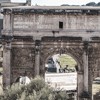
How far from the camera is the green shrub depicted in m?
20.8

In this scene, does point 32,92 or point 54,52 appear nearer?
point 32,92

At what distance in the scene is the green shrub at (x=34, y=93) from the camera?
20766 millimetres

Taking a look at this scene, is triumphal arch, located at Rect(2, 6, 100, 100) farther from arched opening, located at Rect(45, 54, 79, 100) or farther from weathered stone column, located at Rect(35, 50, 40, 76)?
arched opening, located at Rect(45, 54, 79, 100)

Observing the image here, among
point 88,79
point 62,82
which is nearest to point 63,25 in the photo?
point 88,79

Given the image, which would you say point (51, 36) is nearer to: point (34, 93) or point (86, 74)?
point (86, 74)

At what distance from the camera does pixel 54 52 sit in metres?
25.9

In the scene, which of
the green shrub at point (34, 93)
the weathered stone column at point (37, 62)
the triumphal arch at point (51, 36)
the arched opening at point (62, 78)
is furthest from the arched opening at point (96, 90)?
the green shrub at point (34, 93)

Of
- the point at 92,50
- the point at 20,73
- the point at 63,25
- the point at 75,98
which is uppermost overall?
the point at 63,25

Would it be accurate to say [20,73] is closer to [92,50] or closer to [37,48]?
[37,48]

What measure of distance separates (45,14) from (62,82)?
1241 centimetres

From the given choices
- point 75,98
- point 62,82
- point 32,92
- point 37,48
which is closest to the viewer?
point 32,92

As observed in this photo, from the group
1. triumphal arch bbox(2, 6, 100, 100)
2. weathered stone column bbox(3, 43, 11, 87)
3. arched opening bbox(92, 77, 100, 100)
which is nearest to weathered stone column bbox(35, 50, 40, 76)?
triumphal arch bbox(2, 6, 100, 100)

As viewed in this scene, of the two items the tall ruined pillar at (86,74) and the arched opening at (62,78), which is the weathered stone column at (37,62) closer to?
the tall ruined pillar at (86,74)

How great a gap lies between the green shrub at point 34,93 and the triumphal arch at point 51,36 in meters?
3.27
